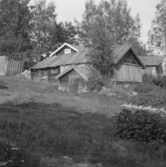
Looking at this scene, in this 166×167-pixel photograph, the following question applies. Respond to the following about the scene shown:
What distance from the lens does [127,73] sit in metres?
30.4

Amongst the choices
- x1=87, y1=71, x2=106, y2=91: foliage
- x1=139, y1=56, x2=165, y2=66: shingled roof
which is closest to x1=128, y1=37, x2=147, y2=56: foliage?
x1=139, y1=56, x2=165, y2=66: shingled roof

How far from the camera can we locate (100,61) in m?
27.6

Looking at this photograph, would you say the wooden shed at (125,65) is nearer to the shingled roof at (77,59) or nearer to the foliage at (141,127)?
the shingled roof at (77,59)

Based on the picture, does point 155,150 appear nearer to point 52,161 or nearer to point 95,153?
point 95,153

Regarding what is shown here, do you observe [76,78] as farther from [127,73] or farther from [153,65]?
[153,65]

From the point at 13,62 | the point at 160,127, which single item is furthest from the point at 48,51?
the point at 160,127

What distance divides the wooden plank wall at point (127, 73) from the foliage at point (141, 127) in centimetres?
2014

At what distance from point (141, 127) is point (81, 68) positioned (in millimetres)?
19657

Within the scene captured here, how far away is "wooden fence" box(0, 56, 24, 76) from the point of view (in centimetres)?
3888

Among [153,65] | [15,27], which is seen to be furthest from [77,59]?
[15,27]

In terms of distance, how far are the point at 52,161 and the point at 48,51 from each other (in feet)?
161

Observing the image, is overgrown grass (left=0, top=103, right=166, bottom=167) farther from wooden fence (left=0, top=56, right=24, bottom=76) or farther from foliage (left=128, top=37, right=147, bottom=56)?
foliage (left=128, top=37, right=147, bottom=56)

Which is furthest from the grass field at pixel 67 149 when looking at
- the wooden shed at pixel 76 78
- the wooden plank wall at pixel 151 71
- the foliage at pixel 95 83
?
the wooden plank wall at pixel 151 71

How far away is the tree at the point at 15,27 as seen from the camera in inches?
1661
